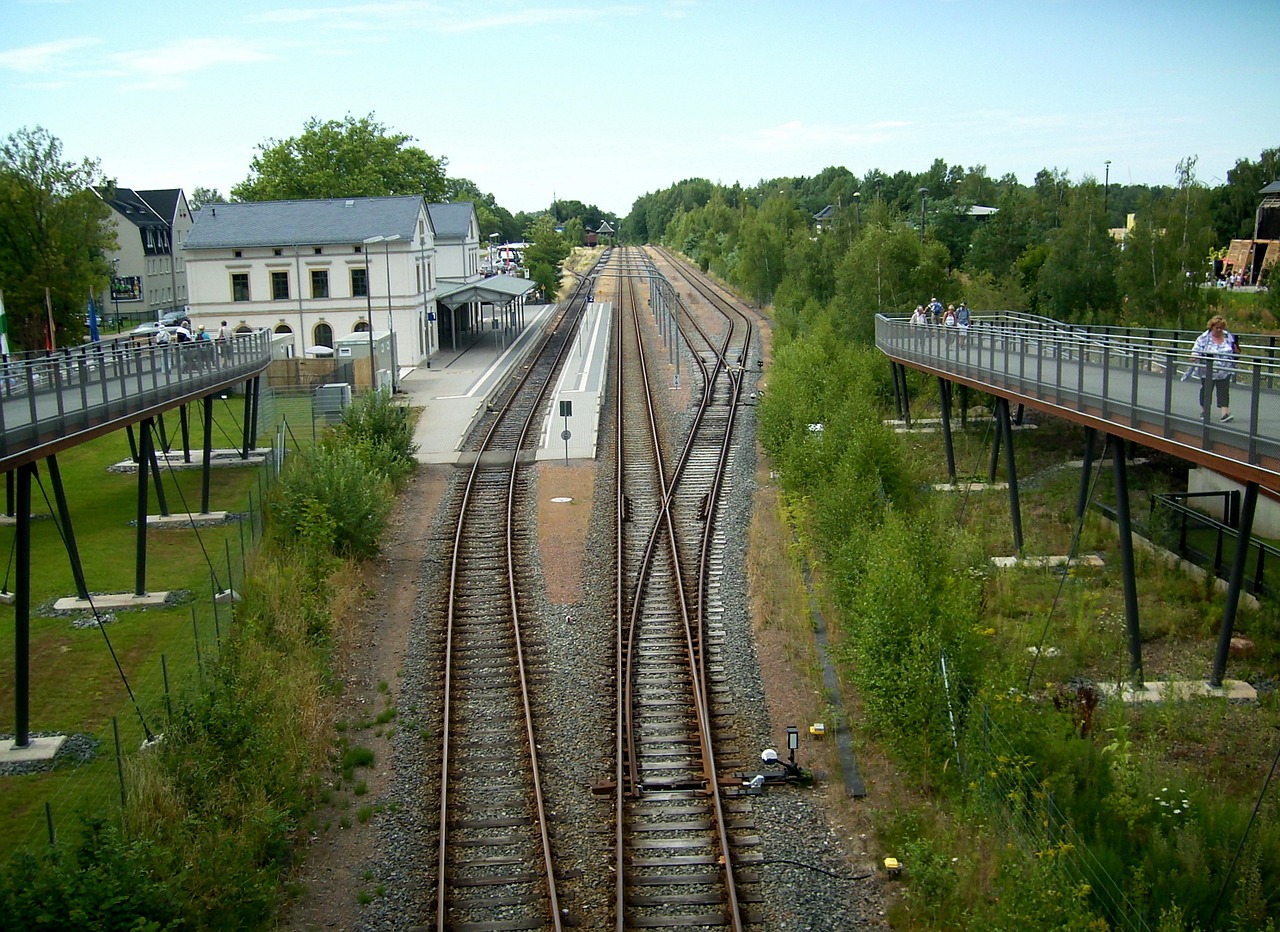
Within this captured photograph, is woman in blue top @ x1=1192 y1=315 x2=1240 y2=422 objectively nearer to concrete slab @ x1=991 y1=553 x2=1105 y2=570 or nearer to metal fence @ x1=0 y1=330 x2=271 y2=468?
concrete slab @ x1=991 y1=553 x2=1105 y2=570

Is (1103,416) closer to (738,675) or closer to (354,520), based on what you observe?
(738,675)

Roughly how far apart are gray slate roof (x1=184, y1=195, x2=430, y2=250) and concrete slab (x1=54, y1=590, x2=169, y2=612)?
30.1 meters

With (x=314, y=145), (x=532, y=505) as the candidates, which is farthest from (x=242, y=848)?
(x=314, y=145)

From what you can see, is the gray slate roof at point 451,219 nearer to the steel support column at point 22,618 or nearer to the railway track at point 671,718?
the railway track at point 671,718

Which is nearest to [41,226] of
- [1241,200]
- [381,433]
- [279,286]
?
[279,286]

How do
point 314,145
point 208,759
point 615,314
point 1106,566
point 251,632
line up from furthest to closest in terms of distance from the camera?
point 314,145 → point 615,314 → point 1106,566 → point 251,632 → point 208,759

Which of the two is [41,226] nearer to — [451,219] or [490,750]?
[451,219]

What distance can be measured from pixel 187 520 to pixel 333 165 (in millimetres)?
60135

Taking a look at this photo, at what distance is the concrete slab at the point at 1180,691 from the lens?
46.7 ft

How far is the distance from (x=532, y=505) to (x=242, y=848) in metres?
14.6

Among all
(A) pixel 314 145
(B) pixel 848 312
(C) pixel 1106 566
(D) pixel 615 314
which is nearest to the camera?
(C) pixel 1106 566

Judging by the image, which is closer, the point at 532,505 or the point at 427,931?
the point at 427,931

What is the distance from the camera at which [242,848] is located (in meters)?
10.5

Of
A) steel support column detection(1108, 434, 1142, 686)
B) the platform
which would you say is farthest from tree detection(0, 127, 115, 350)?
steel support column detection(1108, 434, 1142, 686)
